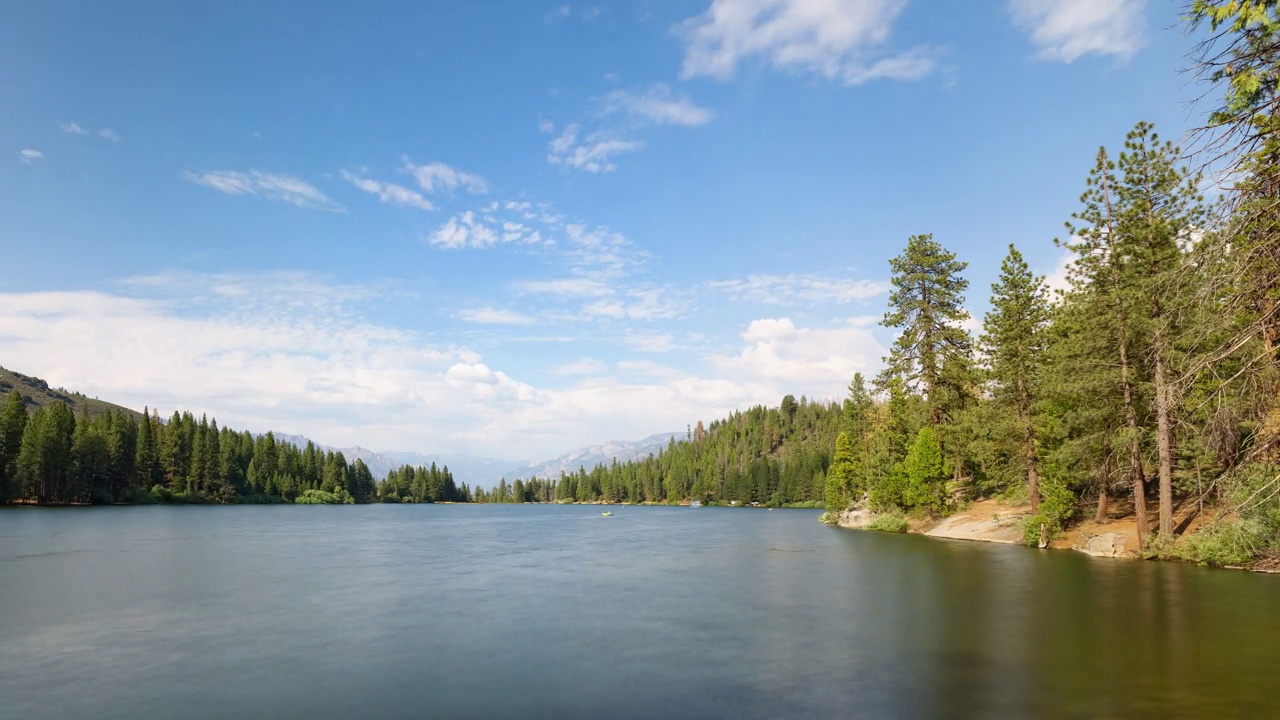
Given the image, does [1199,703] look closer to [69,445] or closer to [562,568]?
[562,568]

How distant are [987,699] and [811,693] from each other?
3539 mm

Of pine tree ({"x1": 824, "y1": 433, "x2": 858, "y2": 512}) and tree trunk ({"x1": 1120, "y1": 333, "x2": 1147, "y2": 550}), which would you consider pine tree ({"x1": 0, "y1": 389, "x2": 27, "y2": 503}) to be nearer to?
pine tree ({"x1": 824, "y1": 433, "x2": 858, "y2": 512})

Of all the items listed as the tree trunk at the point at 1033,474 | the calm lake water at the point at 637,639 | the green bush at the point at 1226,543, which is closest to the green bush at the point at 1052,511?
the tree trunk at the point at 1033,474

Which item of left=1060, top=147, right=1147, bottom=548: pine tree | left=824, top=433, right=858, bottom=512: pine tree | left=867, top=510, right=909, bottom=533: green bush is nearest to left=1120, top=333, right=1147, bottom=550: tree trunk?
left=1060, top=147, right=1147, bottom=548: pine tree

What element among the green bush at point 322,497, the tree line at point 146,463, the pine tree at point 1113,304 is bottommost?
the green bush at point 322,497

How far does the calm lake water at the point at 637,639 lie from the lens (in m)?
13.8

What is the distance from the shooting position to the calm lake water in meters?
13.8

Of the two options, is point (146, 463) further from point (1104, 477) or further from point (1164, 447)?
point (1164, 447)

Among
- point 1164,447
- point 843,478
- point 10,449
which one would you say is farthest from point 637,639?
point 10,449

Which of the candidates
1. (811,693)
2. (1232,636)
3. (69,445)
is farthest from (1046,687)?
(69,445)

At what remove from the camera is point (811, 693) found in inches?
559

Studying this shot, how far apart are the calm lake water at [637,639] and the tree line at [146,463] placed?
89.9m

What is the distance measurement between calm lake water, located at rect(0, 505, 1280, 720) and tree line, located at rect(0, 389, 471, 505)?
8990cm

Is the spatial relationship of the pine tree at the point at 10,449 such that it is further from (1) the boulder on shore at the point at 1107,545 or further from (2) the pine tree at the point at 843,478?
(1) the boulder on shore at the point at 1107,545
